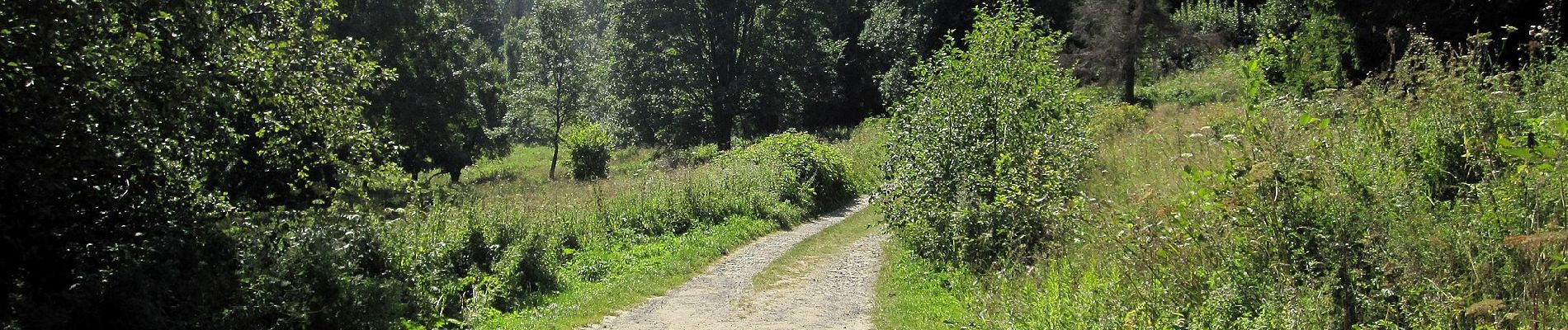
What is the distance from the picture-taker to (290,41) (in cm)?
1022

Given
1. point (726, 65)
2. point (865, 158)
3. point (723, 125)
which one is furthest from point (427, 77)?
point (726, 65)

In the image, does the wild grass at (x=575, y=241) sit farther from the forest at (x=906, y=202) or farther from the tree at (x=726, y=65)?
the tree at (x=726, y=65)

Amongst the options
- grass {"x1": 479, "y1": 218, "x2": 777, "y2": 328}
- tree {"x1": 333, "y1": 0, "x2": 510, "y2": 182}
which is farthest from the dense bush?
tree {"x1": 333, "y1": 0, "x2": 510, "y2": 182}

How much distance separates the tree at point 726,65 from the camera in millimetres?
44844

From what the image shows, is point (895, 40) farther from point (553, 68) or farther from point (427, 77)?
point (553, 68)

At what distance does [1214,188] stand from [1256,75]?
113 cm

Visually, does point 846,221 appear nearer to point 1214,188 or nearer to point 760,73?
point 1214,188

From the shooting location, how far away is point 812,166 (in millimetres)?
23234

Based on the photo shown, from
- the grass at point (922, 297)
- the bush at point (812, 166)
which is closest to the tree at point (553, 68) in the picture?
the bush at point (812, 166)

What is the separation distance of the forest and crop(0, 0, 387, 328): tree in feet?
0.09

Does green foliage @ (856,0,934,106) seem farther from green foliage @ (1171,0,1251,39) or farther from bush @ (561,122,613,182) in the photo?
bush @ (561,122,613,182)

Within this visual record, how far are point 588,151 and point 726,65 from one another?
→ 9351 millimetres

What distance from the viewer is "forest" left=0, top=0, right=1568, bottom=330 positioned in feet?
20.7

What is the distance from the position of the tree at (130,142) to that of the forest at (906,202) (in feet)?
0.09
